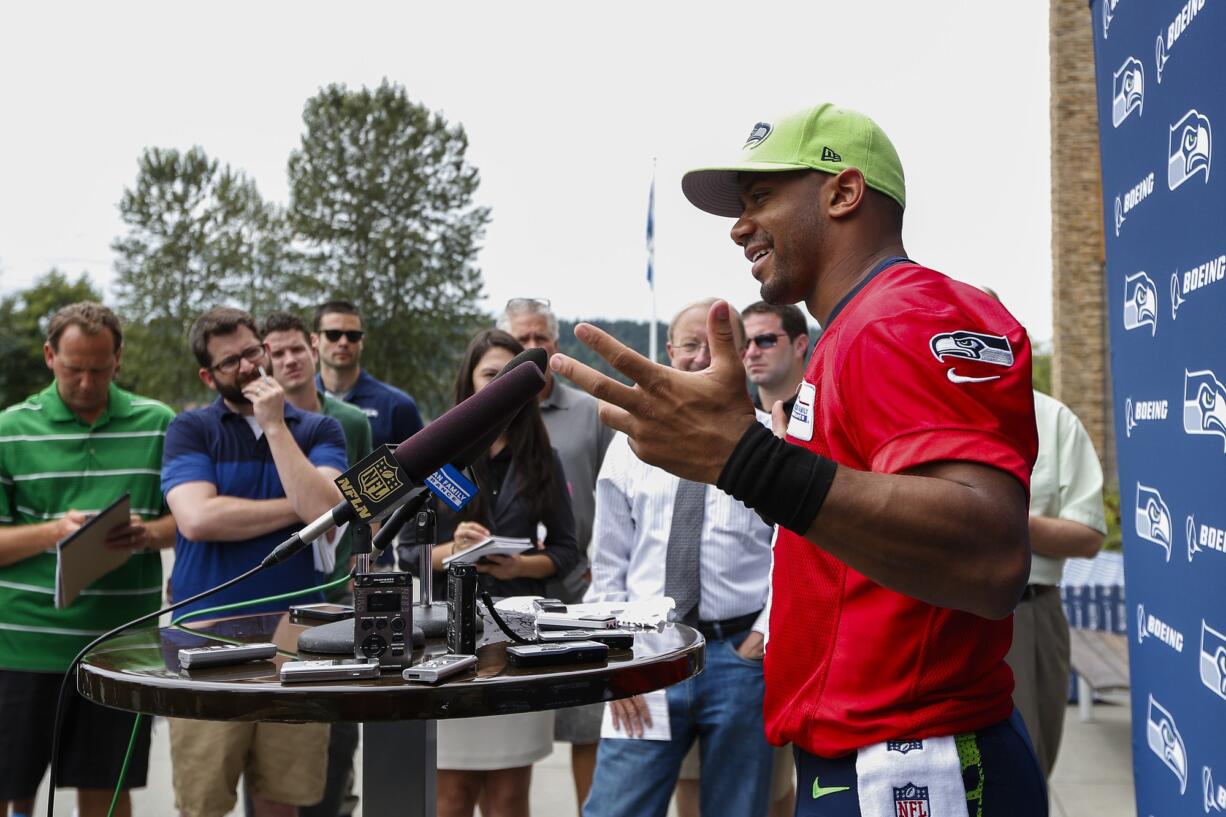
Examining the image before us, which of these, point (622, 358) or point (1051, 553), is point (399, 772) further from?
point (1051, 553)

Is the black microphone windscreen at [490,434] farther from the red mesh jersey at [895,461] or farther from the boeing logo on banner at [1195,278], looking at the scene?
the boeing logo on banner at [1195,278]

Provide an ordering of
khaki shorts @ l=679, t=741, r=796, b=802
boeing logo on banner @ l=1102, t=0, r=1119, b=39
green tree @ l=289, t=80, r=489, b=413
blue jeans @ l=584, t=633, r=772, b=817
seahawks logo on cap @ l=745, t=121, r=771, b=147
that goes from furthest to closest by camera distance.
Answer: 1. green tree @ l=289, t=80, r=489, b=413
2. khaki shorts @ l=679, t=741, r=796, b=802
3. blue jeans @ l=584, t=633, r=772, b=817
4. boeing logo on banner @ l=1102, t=0, r=1119, b=39
5. seahawks logo on cap @ l=745, t=121, r=771, b=147

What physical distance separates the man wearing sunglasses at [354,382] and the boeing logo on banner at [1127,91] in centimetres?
397

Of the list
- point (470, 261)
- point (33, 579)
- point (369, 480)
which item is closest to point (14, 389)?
point (470, 261)

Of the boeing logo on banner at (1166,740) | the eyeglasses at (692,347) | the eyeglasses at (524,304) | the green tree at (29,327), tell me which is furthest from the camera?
the green tree at (29,327)

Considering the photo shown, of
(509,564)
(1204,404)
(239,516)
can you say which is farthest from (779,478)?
(239,516)

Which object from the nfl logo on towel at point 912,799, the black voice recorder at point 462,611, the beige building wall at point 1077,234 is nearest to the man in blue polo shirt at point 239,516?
the black voice recorder at point 462,611

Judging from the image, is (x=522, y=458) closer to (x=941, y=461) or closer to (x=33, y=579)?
(x=33, y=579)

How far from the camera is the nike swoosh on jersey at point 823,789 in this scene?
189 centimetres

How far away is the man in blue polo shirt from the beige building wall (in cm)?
1489

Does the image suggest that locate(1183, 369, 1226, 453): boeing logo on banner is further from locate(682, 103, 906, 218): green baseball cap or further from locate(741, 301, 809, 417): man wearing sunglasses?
locate(741, 301, 809, 417): man wearing sunglasses

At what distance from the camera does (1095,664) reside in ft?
23.0

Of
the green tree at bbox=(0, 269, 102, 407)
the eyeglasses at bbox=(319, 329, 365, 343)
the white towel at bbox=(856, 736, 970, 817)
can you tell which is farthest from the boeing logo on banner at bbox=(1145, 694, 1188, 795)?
the green tree at bbox=(0, 269, 102, 407)

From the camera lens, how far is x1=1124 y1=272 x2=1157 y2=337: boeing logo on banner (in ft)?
9.11
